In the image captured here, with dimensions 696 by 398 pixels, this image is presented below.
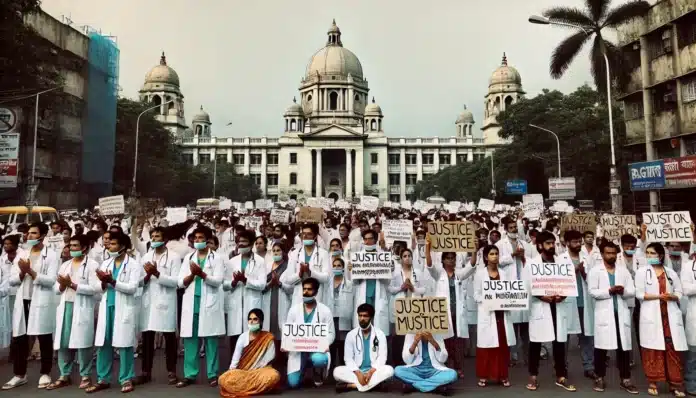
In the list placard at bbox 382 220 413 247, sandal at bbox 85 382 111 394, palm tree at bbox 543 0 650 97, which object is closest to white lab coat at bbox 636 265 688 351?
placard at bbox 382 220 413 247

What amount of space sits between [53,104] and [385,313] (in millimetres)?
26270

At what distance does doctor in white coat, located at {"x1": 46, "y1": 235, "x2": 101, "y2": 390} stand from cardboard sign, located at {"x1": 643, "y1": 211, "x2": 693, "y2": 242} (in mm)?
6877

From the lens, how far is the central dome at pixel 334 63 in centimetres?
8662

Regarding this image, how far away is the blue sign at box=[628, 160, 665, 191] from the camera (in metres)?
16.3

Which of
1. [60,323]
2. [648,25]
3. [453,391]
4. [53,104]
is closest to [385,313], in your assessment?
[453,391]

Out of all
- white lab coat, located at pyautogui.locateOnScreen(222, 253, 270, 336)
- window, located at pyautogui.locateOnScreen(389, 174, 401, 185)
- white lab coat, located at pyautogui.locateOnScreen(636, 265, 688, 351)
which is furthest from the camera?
window, located at pyautogui.locateOnScreen(389, 174, 401, 185)

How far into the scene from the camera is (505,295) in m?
5.70

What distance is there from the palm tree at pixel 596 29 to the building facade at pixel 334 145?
51.3 m

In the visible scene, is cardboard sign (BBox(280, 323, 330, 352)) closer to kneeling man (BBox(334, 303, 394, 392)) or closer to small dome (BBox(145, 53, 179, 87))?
kneeling man (BBox(334, 303, 394, 392))

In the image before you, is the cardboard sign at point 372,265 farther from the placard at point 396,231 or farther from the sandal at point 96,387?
the sandal at point 96,387

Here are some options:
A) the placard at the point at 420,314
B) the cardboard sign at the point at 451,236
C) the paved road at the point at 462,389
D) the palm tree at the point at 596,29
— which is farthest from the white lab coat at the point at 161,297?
the palm tree at the point at 596,29

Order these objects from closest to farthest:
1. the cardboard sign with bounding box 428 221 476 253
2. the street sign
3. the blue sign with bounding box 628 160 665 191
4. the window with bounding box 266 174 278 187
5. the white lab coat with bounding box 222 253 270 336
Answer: the white lab coat with bounding box 222 253 270 336 → the cardboard sign with bounding box 428 221 476 253 → the blue sign with bounding box 628 160 665 191 → the street sign → the window with bounding box 266 174 278 187

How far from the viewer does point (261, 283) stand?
6.14 meters

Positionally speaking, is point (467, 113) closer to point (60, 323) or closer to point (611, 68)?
point (611, 68)
